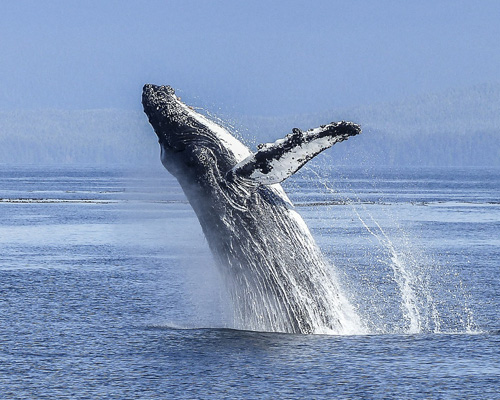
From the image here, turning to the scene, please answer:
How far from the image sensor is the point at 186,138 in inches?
539

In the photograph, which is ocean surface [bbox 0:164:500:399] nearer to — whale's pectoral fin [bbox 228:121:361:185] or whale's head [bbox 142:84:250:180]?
whale's pectoral fin [bbox 228:121:361:185]

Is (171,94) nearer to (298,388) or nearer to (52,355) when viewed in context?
(52,355)

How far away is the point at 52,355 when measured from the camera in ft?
42.7

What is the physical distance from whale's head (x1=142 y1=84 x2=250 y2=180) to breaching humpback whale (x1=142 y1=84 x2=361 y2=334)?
0.05 ft

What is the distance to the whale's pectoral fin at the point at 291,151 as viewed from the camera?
39.8 ft

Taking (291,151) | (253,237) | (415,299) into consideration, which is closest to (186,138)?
(253,237)

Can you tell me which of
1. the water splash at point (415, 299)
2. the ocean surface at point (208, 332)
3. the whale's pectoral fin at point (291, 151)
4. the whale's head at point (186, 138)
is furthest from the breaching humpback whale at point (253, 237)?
the water splash at point (415, 299)

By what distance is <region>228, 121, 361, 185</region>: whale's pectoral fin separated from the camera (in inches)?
478

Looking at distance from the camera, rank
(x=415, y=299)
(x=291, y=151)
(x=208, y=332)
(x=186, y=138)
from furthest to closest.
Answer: (x=415, y=299)
(x=208, y=332)
(x=186, y=138)
(x=291, y=151)

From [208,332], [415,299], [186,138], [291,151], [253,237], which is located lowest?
[208,332]

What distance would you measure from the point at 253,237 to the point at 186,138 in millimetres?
1765

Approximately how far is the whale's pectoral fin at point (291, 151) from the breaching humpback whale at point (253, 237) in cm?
47

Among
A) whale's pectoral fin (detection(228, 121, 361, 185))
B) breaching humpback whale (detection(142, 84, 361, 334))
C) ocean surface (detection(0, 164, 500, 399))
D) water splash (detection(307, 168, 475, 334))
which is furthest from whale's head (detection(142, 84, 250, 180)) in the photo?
A: water splash (detection(307, 168, 475, 334))

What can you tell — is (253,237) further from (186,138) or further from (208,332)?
(208,332)
